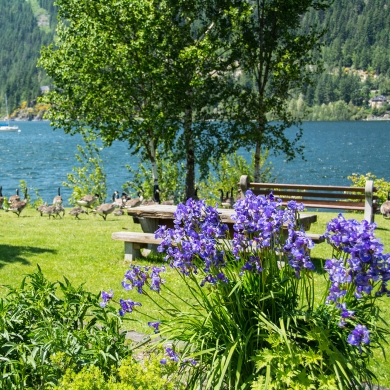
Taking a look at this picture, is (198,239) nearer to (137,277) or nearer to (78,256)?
(137,277)

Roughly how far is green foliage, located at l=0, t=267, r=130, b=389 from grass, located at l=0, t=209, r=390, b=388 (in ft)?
7.15

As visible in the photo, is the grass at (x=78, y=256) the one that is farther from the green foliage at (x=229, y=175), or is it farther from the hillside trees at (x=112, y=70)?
the green foliage at (x=229, y=175)

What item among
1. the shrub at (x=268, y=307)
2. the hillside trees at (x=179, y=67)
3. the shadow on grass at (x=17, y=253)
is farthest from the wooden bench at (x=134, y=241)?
the hillside trees at (x=179, y=67)

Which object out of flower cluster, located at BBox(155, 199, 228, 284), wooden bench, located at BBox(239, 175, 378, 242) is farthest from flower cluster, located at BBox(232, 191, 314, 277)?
wooden bench, located at BBox(239, 175, 378, 242)

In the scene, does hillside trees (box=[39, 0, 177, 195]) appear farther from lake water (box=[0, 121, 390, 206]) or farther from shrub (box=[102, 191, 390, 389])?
lake water (box=[0, 121, 390, 206])

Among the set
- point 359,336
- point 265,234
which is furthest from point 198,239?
point 359,336

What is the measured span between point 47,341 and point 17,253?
7.17 m

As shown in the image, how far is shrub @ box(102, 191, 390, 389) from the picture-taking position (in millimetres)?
3518

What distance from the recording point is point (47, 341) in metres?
4.16

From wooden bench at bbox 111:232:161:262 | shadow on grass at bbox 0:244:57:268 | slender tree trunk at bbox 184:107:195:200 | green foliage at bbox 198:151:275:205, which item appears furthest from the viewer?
green foliage at bbox 198:151:275:205

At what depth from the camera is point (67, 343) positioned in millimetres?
4172

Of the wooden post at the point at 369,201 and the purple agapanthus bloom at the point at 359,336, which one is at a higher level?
the purple agapanthus bloom at the point at 359,336

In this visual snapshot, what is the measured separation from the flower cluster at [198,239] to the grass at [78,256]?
2.38 m

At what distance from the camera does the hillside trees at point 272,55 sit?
804 inches
